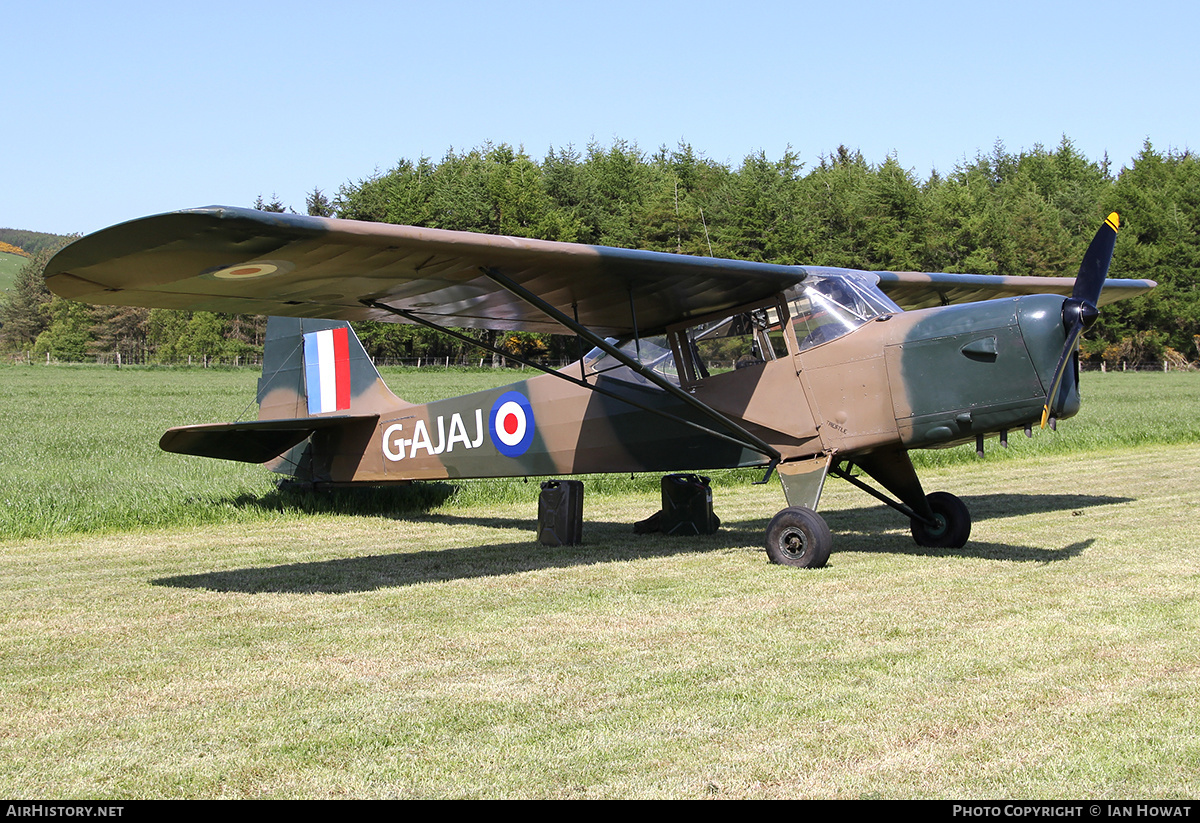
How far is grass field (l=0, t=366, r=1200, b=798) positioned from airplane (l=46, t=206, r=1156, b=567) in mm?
889

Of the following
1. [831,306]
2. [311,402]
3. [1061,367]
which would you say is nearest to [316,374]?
[311,402]

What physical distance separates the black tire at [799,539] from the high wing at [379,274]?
6.56 feet

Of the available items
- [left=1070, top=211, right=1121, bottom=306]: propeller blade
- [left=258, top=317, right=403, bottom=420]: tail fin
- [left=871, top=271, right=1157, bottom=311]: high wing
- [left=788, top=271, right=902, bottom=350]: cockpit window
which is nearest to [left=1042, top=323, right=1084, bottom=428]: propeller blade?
[left=1070, top=211, right=1121, bottom=306]: propeller blade

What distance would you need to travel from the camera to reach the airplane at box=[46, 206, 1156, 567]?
6.71m

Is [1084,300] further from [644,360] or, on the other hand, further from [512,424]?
[512,424]

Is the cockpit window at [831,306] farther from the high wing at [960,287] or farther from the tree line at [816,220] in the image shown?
the tree line at [816,220]

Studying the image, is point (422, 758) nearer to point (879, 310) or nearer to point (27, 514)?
point (879, 310)

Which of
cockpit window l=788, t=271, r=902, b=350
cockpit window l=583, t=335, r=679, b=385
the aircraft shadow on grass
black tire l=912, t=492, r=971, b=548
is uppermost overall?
cockpit window l=788, t=271, r=902, b=350

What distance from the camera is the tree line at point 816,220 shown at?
6931cm

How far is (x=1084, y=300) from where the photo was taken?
736 centimetres

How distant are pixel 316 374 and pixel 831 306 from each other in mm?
6814

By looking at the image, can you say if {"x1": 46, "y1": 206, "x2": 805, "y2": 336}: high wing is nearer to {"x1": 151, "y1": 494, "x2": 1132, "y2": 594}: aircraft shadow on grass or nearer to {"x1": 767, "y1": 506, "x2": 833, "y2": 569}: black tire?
{"x1": 767, "y1": 506, "x2": 833, "y2": 569}: black tire

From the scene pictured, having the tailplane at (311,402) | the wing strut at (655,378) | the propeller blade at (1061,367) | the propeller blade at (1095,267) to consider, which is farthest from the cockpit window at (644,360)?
the propeller blade at (1095,267)

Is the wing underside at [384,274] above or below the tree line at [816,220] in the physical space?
below
